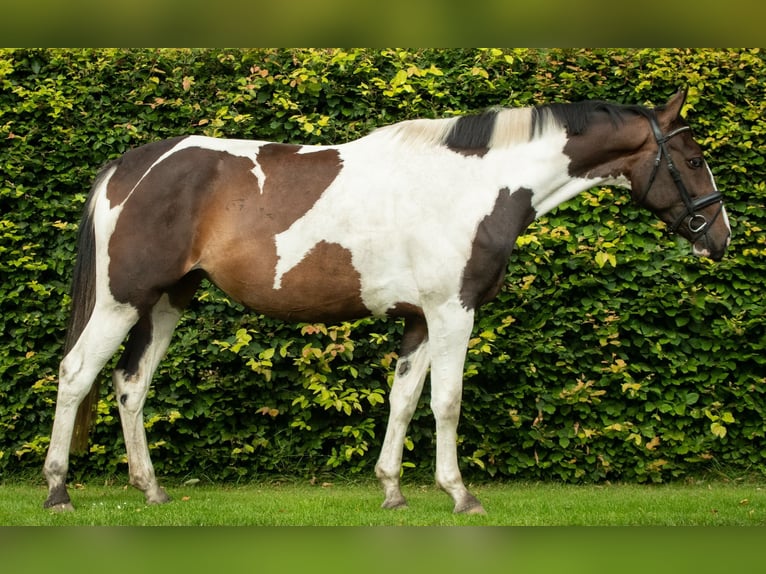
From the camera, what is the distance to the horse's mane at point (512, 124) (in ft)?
18.6

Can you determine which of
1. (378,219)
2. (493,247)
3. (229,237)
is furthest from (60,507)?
(493,247)

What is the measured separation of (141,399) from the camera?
591cm

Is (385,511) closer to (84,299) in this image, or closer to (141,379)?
(141,379)

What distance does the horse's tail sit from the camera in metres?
5.75

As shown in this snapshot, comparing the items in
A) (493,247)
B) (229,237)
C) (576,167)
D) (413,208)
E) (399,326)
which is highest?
(576,167)

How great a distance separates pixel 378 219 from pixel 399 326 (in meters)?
1.80

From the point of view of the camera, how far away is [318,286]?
5609 mm

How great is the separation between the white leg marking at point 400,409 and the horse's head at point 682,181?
70.8 inches

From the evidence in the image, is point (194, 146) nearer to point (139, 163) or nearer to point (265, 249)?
point (139, 163)

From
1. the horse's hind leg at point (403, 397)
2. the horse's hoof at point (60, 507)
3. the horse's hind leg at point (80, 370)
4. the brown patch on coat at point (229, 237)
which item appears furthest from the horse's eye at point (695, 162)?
the horse's hoof at point (60, 507)

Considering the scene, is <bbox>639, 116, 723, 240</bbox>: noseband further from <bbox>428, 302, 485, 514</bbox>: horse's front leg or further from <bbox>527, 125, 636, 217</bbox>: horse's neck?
<bbox>428, 302, 485, 514</bbox>: horse's front leg

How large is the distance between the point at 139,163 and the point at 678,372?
4517 millimetres

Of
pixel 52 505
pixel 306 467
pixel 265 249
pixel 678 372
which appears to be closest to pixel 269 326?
pixel 306 467

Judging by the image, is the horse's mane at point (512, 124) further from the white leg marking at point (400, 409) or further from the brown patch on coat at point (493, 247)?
the white leg marking at point (400, 409)
